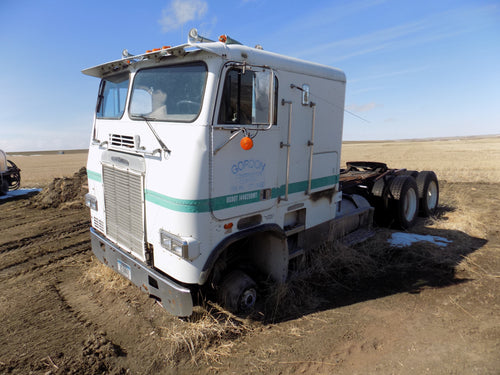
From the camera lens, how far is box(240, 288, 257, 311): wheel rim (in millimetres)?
3982

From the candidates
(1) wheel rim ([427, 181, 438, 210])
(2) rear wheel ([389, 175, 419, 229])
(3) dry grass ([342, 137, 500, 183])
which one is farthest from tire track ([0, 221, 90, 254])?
(3) dry grass ([342, 137, 500, 183])

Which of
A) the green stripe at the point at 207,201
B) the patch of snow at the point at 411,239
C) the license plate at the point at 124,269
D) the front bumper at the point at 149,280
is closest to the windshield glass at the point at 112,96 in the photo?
the green stripe at the point at 207,201

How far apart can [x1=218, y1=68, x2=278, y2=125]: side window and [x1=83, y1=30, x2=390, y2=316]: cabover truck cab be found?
0.01m

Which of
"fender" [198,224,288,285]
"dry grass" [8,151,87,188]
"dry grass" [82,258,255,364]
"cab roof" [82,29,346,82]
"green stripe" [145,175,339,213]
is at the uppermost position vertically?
"cab roof" [82,29,346,82]

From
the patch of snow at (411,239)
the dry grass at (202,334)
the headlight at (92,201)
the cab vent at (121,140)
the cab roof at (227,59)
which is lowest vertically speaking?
the dry grass at (202,334)

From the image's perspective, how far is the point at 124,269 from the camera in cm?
407

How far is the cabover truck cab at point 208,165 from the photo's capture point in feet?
10.8

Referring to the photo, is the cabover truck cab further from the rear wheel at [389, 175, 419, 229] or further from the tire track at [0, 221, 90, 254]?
the rear wheel at [389, 175, 419, 229]

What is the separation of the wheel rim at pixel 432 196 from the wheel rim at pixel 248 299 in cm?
666

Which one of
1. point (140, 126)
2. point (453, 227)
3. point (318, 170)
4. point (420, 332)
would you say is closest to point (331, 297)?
point (420, 332)

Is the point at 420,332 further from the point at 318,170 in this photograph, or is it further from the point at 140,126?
the point at 140,126

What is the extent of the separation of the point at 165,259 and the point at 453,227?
22.8ft

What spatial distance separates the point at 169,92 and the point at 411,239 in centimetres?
575

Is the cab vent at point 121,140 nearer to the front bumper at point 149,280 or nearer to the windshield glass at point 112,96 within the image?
the windshield glass at point 112,96
